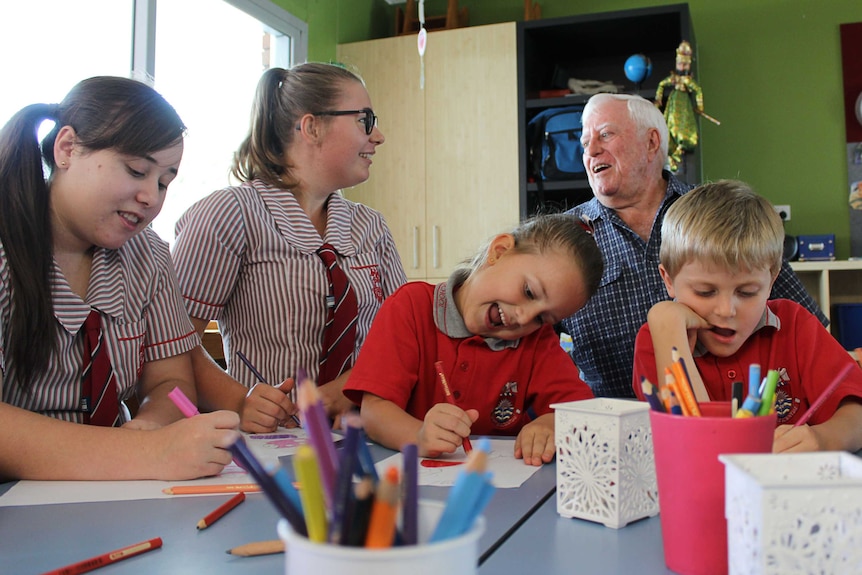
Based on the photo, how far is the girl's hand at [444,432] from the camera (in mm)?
987

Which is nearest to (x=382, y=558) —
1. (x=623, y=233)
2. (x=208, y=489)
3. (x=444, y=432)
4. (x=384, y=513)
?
(x=384, y=513)

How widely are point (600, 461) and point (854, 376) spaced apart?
65cm

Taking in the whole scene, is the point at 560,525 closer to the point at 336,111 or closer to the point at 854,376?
the point at 854,376

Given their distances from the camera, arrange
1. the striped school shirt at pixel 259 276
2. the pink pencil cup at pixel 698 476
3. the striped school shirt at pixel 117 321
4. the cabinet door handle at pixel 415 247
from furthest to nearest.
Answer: the cabinet door handle at pixel 415 247 → the striped school shirt at pixel 259 276 → the striped school shirt at pixel 117 321 → the pink pencil cup at pixel 698 476

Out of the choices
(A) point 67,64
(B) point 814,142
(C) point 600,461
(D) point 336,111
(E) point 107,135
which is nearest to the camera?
(C) point 600,461

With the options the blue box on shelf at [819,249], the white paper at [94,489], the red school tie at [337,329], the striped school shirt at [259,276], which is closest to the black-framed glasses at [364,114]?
the striped school shirt at [259,276]

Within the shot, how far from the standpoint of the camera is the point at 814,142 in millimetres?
3596

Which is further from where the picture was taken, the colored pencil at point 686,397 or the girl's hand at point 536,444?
the girl's hand at point 536,444

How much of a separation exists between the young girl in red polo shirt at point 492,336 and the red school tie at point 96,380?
1.19 ft

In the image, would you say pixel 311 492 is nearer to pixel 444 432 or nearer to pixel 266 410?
pixel 444 432

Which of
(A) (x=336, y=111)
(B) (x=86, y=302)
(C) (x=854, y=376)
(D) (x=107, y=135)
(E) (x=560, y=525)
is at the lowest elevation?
(E) (x=560, y=525)

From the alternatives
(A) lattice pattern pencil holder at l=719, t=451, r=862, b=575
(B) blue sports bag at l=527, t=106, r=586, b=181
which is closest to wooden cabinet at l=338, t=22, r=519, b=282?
(B) blue sports bag at l=527, t=106, r=586, b=181

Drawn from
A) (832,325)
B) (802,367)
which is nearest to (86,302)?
(802,367)

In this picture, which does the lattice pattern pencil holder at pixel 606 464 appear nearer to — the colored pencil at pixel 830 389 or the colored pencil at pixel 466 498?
the colored pencil at pixel 830 389
